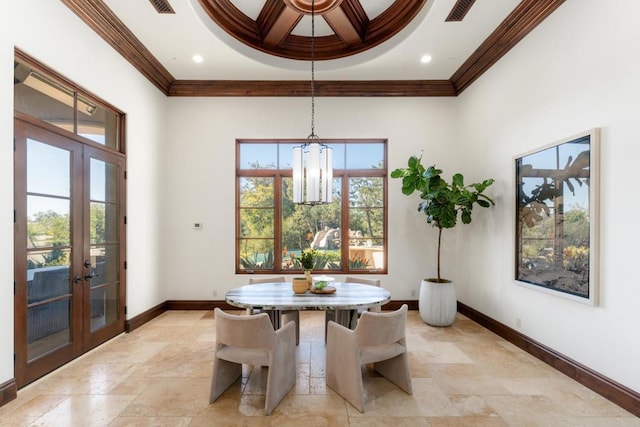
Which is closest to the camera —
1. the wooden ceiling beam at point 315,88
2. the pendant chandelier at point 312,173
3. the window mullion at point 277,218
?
the pendant chandelier at point 312,173

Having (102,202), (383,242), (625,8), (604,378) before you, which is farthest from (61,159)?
(604,378)

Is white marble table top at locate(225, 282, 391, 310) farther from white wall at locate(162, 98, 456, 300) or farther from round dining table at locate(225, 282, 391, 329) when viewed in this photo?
white wall at locate(162, 98, 456, 300)

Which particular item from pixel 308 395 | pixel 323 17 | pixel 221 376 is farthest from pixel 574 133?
pixel 221 376

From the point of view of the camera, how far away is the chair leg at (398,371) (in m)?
2.70

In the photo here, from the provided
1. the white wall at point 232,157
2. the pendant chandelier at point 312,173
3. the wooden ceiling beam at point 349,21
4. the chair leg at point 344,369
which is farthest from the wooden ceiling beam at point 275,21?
the chair leg at point 344,369

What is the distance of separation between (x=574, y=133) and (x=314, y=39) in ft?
11.2

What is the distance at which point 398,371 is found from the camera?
2.77 meters

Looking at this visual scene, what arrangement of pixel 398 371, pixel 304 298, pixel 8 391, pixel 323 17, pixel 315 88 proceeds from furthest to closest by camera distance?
pixel 315 88
pixel 323 17
pixel 304 298
pixel 398 371
pixel 8 391

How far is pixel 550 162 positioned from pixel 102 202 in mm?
5039

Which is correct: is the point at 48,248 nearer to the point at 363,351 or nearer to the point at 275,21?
the point at 363,351

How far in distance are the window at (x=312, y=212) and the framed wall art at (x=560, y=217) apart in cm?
216

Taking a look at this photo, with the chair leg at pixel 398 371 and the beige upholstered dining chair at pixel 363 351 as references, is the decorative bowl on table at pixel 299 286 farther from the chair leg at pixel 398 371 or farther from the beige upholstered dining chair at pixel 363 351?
the chair leg at pixel 398 371

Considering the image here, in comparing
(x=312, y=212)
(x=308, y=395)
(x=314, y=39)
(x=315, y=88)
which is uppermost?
(x=314, y=39)

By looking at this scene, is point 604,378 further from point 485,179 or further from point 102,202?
point 102,202
